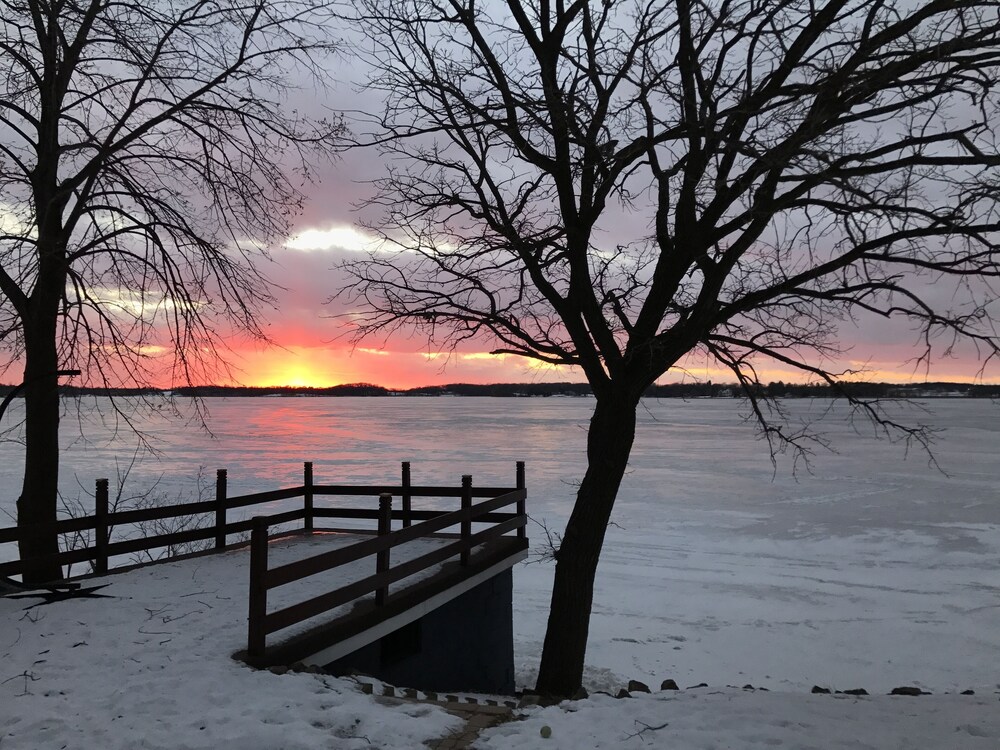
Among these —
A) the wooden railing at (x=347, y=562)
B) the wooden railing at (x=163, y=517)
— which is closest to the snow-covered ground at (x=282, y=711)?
the wooden railing at (x=347, y=562)

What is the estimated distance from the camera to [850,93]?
802 centimetres

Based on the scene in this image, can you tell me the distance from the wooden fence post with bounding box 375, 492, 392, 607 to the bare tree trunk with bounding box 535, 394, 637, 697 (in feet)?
10.6

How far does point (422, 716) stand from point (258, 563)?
1739 millimetres

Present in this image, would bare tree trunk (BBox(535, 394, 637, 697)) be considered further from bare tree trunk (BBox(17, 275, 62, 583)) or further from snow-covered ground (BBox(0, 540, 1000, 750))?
bare tree trunk (BBox(17, 275, 62, 583))

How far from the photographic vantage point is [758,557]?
2205cm

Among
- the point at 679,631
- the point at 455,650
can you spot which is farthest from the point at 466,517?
the point at 679,631

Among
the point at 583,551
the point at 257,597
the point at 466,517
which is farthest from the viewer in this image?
the point at 583,551

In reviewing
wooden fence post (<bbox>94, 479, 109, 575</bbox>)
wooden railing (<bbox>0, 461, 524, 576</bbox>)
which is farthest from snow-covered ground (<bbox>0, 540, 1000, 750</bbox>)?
wooden fence post (<bbox>94, 479, 109, 575</bbox>)

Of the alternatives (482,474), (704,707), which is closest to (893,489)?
(482,474)

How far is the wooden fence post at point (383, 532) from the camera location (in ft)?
24.0

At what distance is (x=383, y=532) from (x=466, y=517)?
1.97 metres

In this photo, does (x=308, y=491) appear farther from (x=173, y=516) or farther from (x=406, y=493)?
(x=173, y=516)

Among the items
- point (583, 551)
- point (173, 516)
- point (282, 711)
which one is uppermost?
point (173, 516)

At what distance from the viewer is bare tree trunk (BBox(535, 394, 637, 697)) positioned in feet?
33.0
